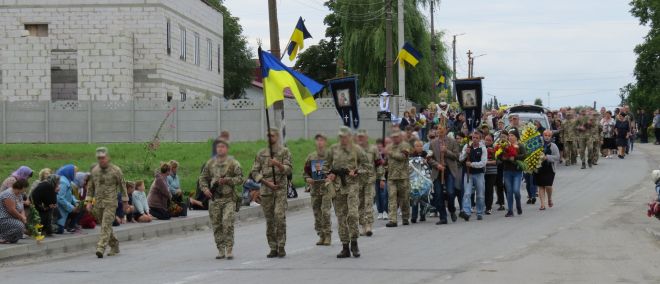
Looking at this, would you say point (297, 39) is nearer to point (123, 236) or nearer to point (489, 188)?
point (489, 188)

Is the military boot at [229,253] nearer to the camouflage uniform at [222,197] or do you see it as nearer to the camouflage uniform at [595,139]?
the camouflage uniform at [222,197]

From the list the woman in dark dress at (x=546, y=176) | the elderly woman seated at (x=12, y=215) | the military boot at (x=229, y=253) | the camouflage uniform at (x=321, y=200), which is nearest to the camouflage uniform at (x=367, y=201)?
the camouflage uniform at (x=321, y=200)

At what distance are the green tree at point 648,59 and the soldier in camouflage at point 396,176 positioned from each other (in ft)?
199

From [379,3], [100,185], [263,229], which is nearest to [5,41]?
[379,3]

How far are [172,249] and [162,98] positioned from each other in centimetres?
3245

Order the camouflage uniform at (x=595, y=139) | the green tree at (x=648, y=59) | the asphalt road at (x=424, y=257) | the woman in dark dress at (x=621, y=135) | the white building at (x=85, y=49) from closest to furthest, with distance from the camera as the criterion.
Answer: the asphalt road at (x=424, y=257) → the camouflage uniform at (x=595, y=139) → the woman in dark dress at (x=621, y=135) → the white building at (x=85, y=49) → the green tree at (x=648, y=59)

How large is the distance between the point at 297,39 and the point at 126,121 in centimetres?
1590

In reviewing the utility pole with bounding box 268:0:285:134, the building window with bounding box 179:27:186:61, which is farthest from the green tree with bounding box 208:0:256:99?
the utility pole with bounding box 268:0:285:134

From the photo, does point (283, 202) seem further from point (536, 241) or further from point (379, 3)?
point (379, 3)

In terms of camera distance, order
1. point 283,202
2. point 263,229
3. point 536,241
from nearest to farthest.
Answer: point 283,202 → point 536,241 → point 263,229

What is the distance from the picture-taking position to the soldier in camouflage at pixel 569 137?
36.7m

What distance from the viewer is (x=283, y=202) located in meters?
16.4

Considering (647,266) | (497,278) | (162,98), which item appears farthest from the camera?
(162,98)

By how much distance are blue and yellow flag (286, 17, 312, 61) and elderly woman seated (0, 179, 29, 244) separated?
15.7 metres
